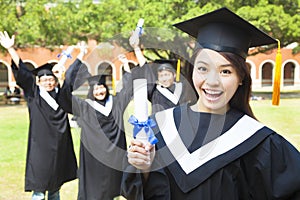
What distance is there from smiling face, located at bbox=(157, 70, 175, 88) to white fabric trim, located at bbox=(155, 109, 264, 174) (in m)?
3.10

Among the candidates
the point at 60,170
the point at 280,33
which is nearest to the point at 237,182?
the point at 60,170

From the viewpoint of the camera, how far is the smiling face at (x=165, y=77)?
5002 mm

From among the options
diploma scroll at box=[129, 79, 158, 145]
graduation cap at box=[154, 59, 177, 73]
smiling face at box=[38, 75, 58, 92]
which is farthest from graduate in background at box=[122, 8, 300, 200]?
graduation cap at box=[154, 59, 177, 73]

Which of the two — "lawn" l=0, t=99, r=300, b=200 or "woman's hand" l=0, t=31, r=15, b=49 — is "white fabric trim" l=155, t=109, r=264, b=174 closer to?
"woman's hand" l=0, t=31, r=15, b=49

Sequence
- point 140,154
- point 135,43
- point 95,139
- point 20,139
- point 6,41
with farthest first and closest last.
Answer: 1. point 20,139
2. point 6,41
3. point 95,139
4. point 135,43
5. point 140,154

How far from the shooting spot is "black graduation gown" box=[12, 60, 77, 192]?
4.37 metres

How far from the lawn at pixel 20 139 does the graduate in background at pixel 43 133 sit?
55cm

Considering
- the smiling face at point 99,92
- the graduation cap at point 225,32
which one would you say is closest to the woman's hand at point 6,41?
the smiling face at point 99,92

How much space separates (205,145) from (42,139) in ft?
9.76

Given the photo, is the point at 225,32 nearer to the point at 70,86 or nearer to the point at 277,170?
the point at 277,170

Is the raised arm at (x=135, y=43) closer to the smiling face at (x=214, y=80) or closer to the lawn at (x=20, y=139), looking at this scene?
the smiling face at (x=214, y=80)

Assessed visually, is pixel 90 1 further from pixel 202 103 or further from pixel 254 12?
pixel 202 103

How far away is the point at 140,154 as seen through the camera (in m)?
1.46

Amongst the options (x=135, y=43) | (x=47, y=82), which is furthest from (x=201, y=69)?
(x=47, y=82)
